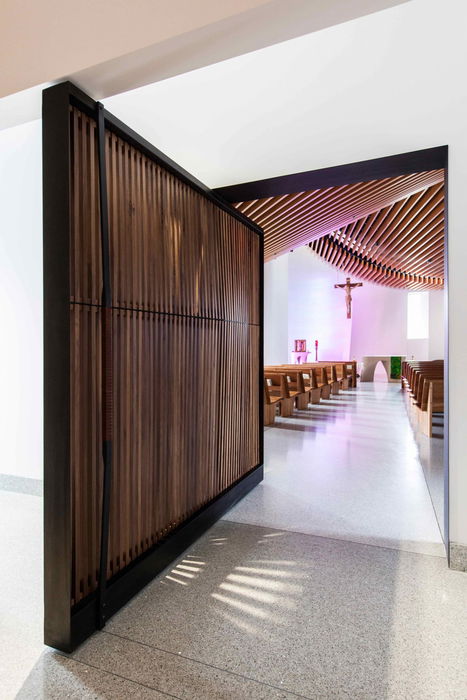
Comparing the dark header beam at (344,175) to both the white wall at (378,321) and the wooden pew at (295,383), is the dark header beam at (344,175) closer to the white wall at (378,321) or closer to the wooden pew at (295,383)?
the wooden pew at (295,383)

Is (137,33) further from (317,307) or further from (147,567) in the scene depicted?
(317,307)

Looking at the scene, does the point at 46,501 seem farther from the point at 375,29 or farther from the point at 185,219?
the point at 375,29

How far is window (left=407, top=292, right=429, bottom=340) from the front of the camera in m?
16.8

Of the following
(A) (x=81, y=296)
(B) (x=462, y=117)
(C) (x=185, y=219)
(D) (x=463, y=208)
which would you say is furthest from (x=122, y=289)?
(B) (x=462, y=117)

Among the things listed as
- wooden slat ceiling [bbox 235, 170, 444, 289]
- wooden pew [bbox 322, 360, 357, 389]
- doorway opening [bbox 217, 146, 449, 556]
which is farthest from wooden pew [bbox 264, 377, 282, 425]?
wooden pew [bbox 322, 360, 357, 389]

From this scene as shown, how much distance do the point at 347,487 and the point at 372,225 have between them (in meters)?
7.60

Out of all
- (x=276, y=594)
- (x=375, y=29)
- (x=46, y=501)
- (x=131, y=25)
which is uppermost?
(x=375, y=29)

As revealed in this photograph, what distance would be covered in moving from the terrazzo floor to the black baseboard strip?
0.16 ft

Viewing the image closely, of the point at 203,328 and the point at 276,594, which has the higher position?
the point at 203,328

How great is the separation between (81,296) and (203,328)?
1189 mm

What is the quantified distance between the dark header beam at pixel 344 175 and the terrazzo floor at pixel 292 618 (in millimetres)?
2414

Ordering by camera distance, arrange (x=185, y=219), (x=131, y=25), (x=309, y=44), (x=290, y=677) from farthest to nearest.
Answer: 1. (x=185, y=219)
2. (x=309, y=44)
3. (x=290, y=677)
4. (x=131, y=25)

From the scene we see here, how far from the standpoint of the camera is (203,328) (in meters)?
2.89

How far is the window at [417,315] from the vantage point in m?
16.8
